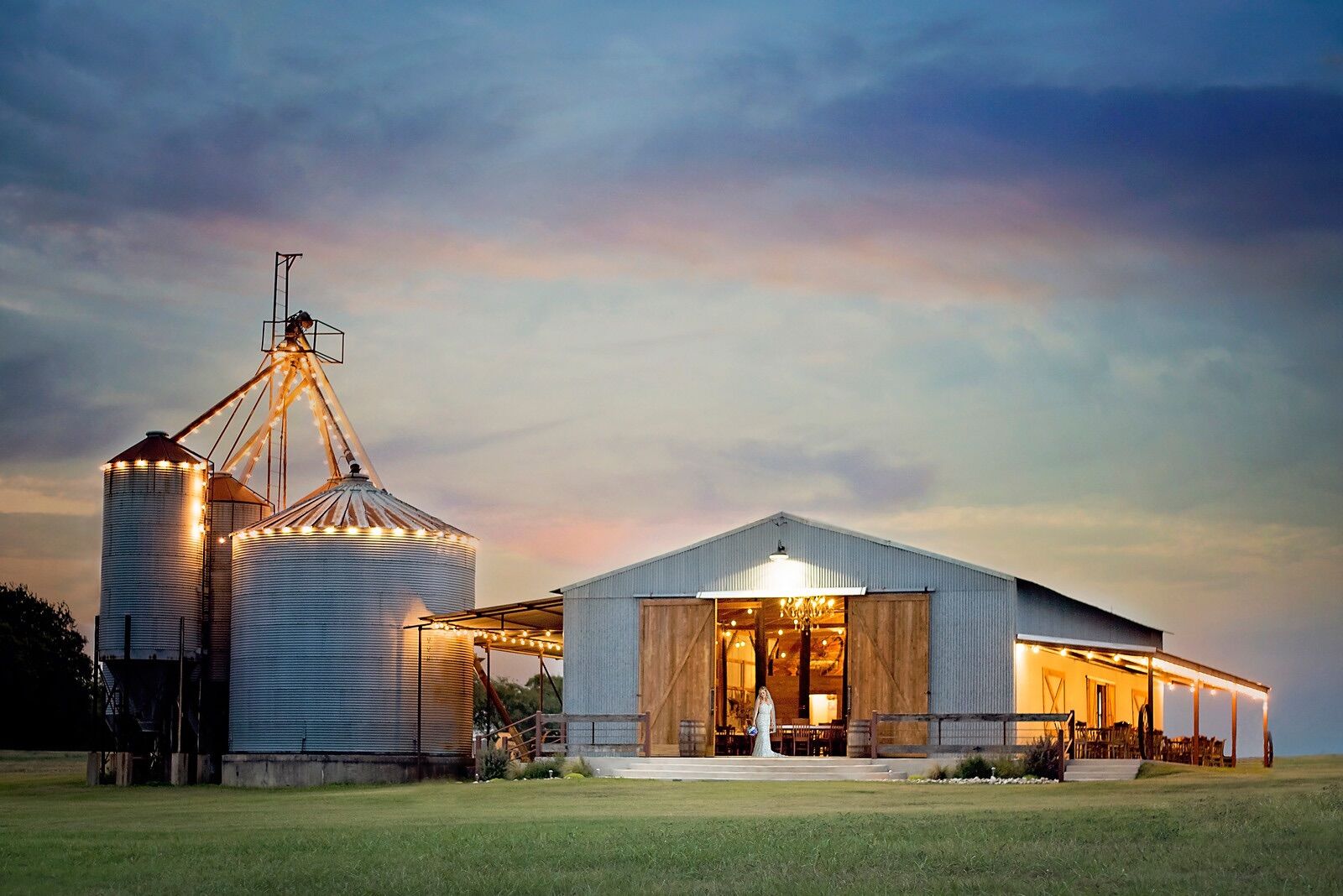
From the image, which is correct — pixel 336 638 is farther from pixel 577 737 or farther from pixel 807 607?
pixel 807 607

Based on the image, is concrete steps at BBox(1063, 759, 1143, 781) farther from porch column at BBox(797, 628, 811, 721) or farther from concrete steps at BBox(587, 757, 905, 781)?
porch column at BBox(797, 628, 811, 721)

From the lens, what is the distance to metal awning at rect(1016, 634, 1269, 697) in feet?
114

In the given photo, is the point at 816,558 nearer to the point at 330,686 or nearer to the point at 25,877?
the point at 330,686

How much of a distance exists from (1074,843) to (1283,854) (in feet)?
7.12

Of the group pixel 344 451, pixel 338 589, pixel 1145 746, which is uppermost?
pixel 344 451

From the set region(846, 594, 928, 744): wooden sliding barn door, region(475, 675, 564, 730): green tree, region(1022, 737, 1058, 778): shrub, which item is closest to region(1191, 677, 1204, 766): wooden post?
region(846, 594, 928, 744): wooden sliding barn door

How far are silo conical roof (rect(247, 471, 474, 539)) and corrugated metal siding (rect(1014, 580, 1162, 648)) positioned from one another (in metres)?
14.9

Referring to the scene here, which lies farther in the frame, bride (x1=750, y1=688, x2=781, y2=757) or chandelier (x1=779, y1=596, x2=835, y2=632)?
chandelier (x1=779, y1=596, x2=835, y2=632)

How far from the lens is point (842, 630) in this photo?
4225cm

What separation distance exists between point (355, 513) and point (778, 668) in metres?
11.5

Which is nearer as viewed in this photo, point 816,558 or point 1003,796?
point 1003,796

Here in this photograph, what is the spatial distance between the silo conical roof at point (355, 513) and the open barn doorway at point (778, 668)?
24.5 feet

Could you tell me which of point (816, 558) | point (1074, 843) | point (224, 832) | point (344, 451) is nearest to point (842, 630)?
point (816, 558)

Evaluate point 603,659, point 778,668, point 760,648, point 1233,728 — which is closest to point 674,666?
point 603,659
